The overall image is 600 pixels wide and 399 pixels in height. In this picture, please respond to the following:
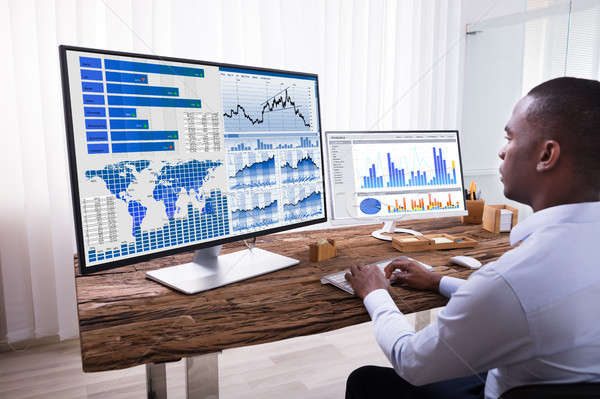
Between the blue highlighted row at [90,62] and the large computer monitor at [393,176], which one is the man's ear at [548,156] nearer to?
the large computer monitor at [393,176]

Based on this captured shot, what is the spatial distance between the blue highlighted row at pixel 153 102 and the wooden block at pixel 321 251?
1.90 feet

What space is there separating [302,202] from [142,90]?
0.60 metres

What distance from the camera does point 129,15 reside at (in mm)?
2334

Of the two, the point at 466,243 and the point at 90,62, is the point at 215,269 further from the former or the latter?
the point at 466,243

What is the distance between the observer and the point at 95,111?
0.95m

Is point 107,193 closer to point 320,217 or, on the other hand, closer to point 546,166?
point 320,217

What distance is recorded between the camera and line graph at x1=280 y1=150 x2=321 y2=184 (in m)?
1.36

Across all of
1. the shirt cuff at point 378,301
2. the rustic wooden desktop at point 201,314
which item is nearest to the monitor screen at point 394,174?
the rustic wooden desktop at point 201,314

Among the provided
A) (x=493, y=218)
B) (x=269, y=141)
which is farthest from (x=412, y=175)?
(x=269, y=141)

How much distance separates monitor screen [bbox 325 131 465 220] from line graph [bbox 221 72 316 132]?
8.1 inches

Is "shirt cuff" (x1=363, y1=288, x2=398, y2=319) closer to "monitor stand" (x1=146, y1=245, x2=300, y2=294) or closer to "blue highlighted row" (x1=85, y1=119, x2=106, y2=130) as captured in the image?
"monitor stand" (x1=146, y1=245, x2=300, y2=294)

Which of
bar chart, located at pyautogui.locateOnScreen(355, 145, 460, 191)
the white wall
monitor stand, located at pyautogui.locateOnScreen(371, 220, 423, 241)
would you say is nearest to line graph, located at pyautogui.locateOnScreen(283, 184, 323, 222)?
bar chart, located at pyautogui.locateOnScreen(355, 145, 460, 191)

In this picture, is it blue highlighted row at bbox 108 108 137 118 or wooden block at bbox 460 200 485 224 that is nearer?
blue highlighted row at bbox 108 108 137 118

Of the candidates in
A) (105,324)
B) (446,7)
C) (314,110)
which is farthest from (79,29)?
(446,7)
